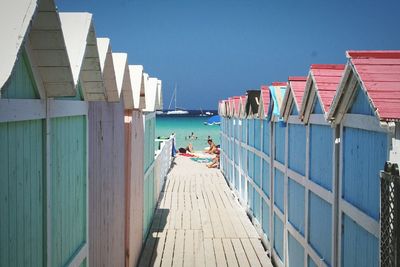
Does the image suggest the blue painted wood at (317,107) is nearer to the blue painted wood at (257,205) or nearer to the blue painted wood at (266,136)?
the blue painted wood at (266,136)

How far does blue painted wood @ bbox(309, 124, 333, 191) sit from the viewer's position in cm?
411

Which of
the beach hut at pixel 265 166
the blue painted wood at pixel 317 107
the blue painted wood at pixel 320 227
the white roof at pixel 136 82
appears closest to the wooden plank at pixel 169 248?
the beach hut at pixel 265 166

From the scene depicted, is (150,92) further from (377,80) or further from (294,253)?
(377,80)

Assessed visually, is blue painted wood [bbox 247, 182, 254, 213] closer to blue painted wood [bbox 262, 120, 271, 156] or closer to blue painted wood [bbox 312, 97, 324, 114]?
blue painted wood [bbox 262, 120, 271, 156]

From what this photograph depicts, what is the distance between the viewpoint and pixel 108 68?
13.1 ft

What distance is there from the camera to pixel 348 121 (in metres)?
3.54

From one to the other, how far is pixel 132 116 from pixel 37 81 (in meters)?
3.86

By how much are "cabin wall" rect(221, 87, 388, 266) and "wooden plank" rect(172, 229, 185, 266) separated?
1517 mm

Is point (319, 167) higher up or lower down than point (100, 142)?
lower down

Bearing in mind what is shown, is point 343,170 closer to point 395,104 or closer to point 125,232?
point 395,104

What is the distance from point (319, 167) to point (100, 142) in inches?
88.3

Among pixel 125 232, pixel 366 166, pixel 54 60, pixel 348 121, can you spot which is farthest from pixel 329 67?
pixel 125 232

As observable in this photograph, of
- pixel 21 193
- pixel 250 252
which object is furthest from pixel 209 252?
pixel 21 193

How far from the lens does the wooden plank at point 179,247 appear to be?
7.14 m
